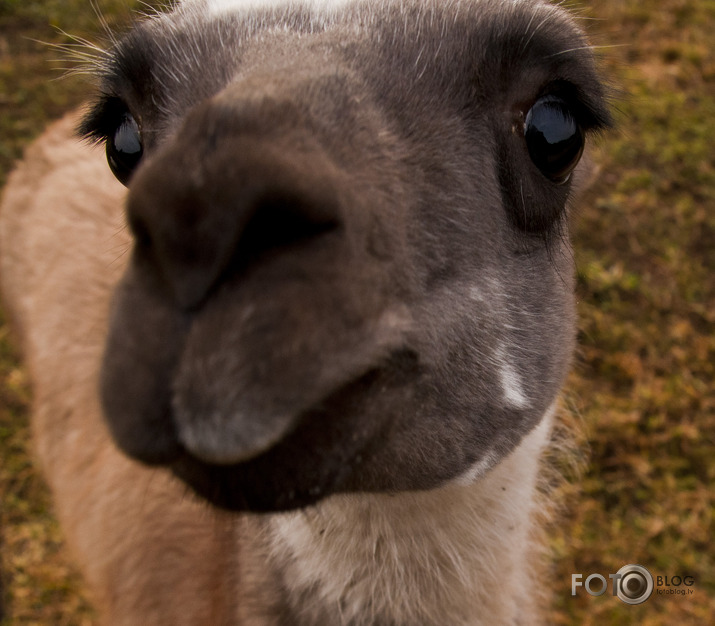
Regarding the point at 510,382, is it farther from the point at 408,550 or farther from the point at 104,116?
the point at 104,116

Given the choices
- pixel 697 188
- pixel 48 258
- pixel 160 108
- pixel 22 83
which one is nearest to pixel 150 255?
pixel 160 108

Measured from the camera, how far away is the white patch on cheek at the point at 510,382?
69.7 inches

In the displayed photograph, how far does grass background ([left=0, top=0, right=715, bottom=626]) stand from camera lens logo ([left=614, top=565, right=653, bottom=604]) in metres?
0.16

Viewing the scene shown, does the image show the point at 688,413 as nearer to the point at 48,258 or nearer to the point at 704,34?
the point at 704,34

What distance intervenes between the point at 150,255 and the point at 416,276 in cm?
55

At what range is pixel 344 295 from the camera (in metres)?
1.21

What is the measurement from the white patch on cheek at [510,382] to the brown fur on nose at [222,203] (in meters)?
0.75

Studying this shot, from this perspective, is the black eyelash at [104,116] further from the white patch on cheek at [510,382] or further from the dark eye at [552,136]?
the white patch on cheek at [510,382]

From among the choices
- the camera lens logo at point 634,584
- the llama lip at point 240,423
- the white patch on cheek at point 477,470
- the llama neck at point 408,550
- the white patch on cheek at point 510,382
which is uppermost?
the llama lip at point 240,423

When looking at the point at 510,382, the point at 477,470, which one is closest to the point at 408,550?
the point at 477,470

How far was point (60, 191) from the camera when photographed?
174 inches

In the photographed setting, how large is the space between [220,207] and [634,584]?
3.85m

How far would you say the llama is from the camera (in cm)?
113

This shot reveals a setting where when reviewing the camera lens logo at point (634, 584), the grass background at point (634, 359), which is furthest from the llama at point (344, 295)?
the grass background at point (634, 359)
